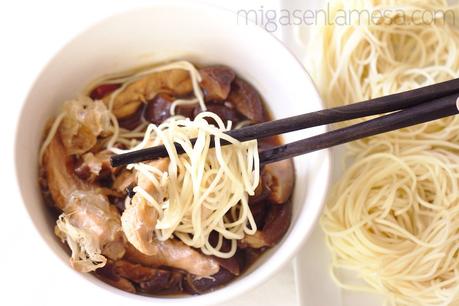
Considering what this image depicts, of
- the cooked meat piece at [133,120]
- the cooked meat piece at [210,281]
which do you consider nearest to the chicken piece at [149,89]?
the cooked meat piece at [133,120]

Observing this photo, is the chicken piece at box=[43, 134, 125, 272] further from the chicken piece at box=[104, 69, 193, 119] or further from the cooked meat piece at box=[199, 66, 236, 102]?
the cooked meat piece at box=[199, 66, 236, 102]

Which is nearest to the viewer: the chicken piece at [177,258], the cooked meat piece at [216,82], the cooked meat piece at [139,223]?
the cooked meat piece at [139,223]

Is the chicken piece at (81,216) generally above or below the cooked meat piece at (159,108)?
below

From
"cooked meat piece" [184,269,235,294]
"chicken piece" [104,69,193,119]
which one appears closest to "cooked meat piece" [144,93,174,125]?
"chicken piece" [104,69,193,119]

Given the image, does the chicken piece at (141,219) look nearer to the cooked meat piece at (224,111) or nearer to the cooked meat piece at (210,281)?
the cooked meat piece at (210,281)

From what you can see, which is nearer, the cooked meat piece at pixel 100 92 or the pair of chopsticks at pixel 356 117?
the pair of chopsticks at pixel 356 117
